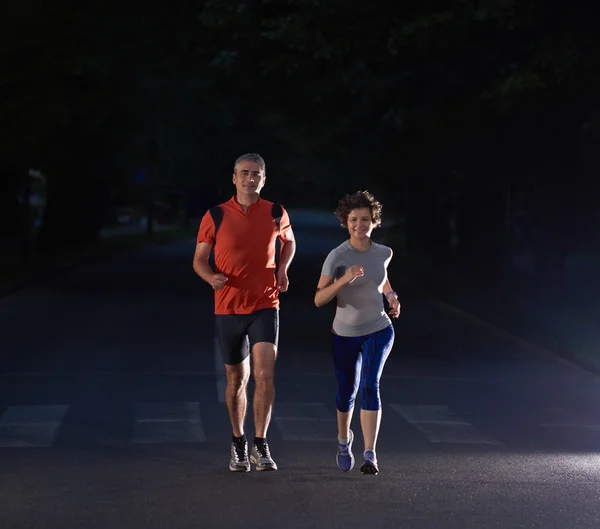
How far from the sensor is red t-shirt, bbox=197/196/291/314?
980 cm

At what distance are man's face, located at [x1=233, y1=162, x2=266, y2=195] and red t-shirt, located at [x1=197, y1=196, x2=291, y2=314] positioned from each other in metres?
0.10

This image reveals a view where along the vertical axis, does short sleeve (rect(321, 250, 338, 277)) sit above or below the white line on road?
above

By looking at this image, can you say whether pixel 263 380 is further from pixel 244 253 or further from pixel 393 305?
pixel 393 305

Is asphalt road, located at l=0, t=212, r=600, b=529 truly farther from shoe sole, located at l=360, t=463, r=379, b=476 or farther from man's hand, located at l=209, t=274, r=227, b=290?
man's hand, located at l=209, t=274, r=227, b=290

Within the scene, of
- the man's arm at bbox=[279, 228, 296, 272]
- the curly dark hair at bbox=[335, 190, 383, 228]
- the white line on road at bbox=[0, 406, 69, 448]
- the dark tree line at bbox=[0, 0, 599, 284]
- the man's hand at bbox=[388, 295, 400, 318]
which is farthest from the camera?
the dark tree line at bbox=[0, 0, 599, 284]

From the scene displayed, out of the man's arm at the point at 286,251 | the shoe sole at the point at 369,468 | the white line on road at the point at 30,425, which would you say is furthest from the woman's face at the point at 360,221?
the white line on road at the point at 30,425

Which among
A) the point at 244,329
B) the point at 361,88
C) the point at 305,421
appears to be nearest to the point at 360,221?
the point at 244,329

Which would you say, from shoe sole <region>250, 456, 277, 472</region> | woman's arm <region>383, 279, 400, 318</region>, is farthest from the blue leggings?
shoe sole <region>250, 456, 277, 472</region>

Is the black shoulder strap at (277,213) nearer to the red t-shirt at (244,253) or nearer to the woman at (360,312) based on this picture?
the red t-shirt at (244,253)

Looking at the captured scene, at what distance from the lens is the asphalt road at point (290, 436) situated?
8.68m

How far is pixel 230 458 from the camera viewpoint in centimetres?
1052

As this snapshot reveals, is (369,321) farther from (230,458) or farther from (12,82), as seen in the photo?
(12,82)

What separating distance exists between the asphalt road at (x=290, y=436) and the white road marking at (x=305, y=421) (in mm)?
18

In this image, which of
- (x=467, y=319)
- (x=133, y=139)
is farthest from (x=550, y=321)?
(x=133, y=139)
